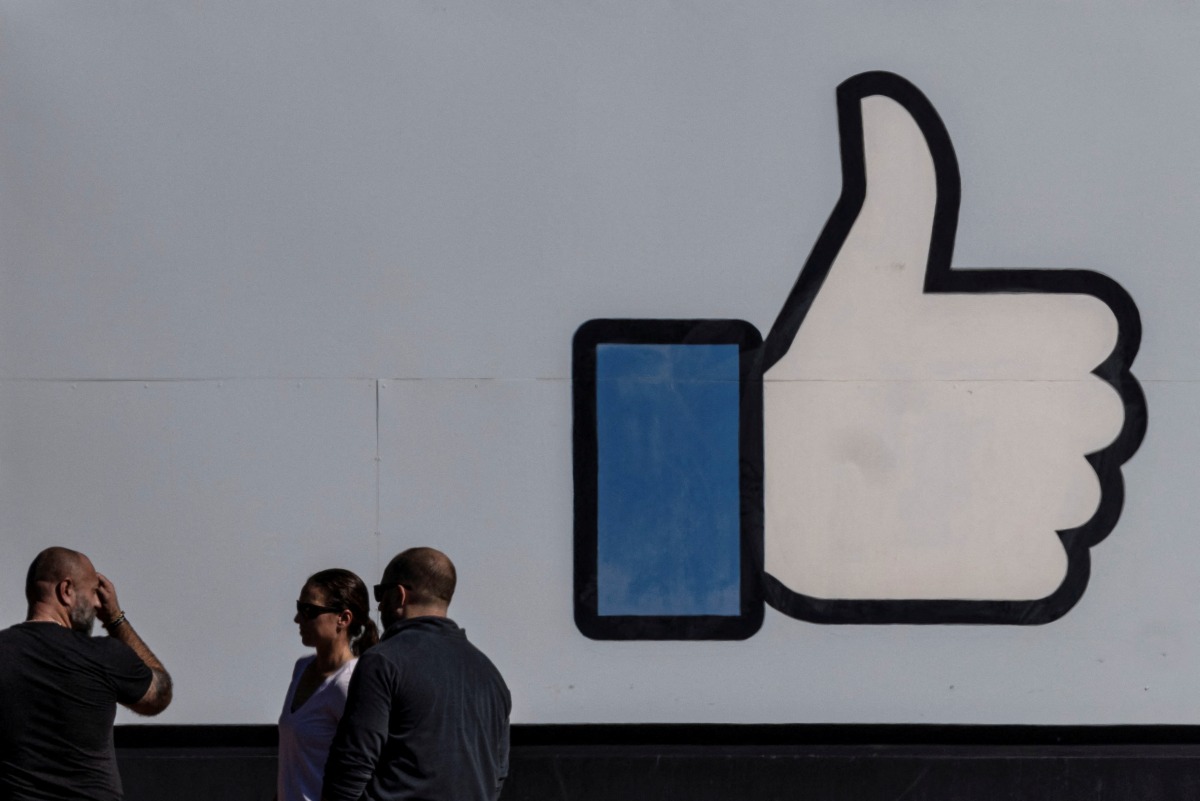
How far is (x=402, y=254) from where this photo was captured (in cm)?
402

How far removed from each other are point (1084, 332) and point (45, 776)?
324cm

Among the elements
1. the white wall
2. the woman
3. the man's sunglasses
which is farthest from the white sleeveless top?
the white wall

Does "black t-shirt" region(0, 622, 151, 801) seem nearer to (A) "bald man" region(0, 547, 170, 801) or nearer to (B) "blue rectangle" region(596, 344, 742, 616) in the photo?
(A) "bald man" region(0, 547, 170, 801)

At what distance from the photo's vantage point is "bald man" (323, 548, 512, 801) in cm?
249

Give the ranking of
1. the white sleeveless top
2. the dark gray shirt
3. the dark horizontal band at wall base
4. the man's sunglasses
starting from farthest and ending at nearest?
the dark horizontal band at wall base < the man's sunglasses < the white sleeveless top < the dark gray shirt

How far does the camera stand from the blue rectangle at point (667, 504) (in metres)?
4.03

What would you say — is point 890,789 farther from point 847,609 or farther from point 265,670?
point 265,670

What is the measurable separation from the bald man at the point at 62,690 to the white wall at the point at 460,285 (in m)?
1.03

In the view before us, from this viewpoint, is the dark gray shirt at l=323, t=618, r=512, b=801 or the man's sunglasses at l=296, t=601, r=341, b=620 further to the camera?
the man's sunglasses at l=296, t=601, r=341, b=620

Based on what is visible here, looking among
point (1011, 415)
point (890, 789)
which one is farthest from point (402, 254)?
point (890, 789)

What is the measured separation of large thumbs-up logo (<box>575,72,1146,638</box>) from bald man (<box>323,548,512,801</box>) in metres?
1.36

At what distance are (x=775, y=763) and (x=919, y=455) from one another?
1076 mm

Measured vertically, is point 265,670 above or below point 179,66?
below

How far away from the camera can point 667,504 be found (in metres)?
4.04
